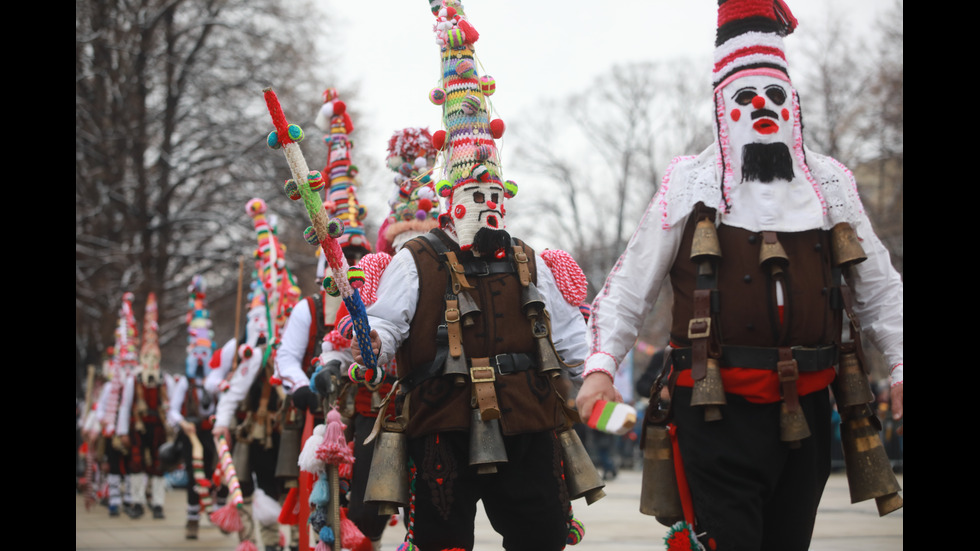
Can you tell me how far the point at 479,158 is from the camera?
450cm

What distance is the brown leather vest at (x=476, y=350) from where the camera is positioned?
4.12m

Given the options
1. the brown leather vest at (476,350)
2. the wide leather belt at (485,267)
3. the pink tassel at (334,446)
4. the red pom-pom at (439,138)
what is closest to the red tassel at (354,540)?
the pink tassel at (334,446)

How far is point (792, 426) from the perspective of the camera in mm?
3287

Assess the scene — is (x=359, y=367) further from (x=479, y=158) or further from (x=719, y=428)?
(x=719, y=428)

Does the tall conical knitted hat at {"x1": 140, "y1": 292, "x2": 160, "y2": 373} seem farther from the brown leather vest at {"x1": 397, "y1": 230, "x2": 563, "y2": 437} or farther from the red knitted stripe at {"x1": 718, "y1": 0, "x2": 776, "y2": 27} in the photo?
the red knitted stripe at {"x1": 718, "y1": 0, "x2": 776, "y2": 27}

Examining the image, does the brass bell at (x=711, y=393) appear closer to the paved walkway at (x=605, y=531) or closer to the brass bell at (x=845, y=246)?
the brass bell at (x=845, y=246)

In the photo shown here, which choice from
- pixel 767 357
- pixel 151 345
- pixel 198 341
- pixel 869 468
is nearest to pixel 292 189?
pixel 767 357

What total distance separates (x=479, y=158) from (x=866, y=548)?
464 cm

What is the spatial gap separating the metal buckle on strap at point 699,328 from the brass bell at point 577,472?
1158 mm

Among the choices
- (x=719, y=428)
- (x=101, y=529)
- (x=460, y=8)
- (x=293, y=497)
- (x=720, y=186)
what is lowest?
(x=101, y=529)

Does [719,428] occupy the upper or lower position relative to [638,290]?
lower

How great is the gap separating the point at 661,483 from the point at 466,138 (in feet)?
5.77

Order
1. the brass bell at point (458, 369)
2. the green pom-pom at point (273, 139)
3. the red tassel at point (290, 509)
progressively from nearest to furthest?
the green pom-pom at point (273, 139)
the brass bell at point (458, 369)
the red tassel at point (290, 509)

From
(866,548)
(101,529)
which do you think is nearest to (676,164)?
(866,548)
